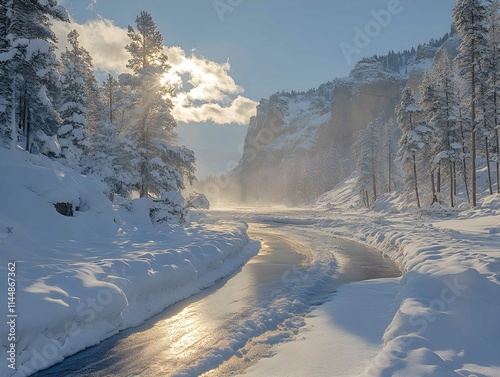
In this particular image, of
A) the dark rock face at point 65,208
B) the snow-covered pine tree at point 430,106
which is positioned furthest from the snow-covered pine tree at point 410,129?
the dark rock face at point 65,208

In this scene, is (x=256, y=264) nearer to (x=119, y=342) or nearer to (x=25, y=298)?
(x=119, y=342)

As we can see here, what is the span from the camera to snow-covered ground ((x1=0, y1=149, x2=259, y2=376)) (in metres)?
7.16

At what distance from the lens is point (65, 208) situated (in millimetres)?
15016

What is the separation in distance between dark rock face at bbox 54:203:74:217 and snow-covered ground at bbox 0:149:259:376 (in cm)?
28

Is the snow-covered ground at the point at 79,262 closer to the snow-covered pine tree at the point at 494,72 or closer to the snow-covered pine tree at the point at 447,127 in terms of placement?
the snow-covered pine tree at the point at 447,127

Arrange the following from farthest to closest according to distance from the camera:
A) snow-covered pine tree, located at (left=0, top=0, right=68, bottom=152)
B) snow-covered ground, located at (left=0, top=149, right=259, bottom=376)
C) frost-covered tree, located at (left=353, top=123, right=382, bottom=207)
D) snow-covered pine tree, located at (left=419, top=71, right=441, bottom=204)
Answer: frost-covered tree, located at (left=353, top=123, right=382, bottom=207) → snow-covered pine tree, located at (left=419, top=71, right=441, bottom=204) → snow-covered pine tree, located at (left=0, top=0, right=68, bottom=152) → snow-covered ground, located at (left=0, top=149, right=259, bottom=376)

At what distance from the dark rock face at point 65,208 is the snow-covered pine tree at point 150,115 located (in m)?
6.32

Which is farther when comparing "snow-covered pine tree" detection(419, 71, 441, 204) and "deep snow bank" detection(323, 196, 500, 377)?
"snow-covered pine tree" detection(419, 71, 441, 204)

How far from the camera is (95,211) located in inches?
661

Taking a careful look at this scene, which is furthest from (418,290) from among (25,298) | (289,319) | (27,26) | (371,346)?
(27,26)

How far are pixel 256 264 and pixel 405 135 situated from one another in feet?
96.3

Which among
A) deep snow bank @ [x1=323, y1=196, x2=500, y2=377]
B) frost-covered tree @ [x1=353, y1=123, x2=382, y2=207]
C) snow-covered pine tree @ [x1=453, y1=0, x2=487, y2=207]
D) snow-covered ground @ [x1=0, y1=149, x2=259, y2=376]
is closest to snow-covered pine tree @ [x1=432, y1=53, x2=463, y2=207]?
snow-covered pine tree @ [x1=453, y1=0, x2=487, y2=207]

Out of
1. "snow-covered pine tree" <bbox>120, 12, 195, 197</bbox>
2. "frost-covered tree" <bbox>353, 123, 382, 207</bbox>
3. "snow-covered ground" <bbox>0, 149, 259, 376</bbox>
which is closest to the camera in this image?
"snow-covered ground" <bbox>0, 149, 259, 376</bbox>

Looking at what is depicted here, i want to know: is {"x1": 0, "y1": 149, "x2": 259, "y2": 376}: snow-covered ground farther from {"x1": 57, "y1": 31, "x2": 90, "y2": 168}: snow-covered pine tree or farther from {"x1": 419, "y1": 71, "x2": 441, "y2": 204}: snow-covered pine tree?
{"x1": 419, "y1": 71, "x2": 441, "y2": 204}: snow-covered pine tree
